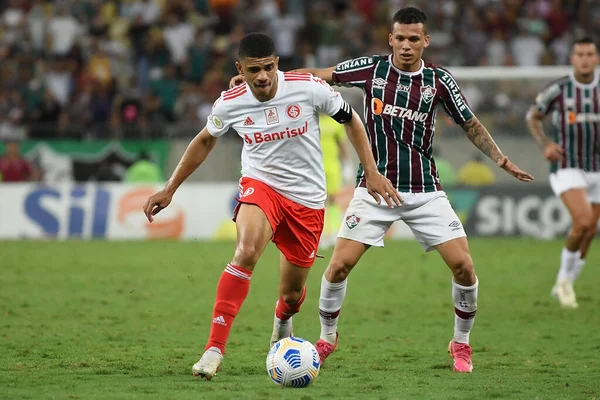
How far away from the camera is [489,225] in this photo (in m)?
19.9

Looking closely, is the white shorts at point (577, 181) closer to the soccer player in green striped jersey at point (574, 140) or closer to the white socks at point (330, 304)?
the soccer player in green striped jersey at point (574, 140)

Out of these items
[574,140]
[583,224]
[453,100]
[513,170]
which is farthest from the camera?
[574,140]

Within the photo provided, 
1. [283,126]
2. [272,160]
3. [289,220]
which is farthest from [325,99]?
[289,220]

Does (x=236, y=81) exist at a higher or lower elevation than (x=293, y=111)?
higher

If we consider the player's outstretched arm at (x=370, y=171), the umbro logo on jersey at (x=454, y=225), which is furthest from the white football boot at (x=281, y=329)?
the umbro logo on jersey at (x=454, y=225)

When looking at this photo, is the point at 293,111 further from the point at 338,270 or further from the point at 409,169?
the point at 338,270

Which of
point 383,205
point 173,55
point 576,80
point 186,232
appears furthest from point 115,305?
point 173,55

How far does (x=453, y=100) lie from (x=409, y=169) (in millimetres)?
590

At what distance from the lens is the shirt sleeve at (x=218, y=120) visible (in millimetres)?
6922

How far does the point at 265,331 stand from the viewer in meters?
9.01

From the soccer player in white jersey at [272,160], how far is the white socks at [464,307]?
0.97m

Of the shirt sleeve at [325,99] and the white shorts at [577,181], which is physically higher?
the shirt sleeve at [325,99]

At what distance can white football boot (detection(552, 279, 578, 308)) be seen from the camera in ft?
35.8

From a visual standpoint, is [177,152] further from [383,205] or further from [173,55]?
[383,205]
